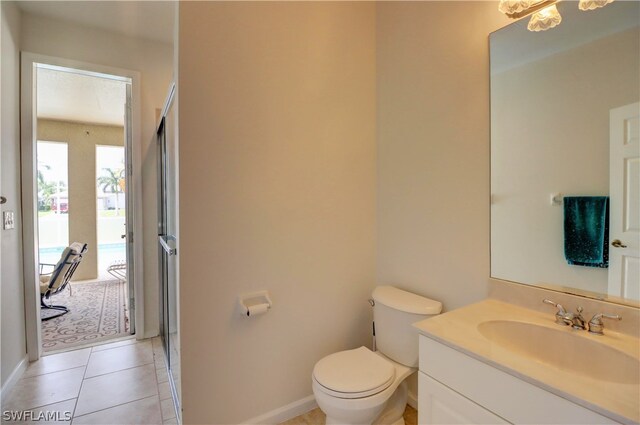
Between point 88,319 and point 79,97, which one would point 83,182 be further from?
point 88,319

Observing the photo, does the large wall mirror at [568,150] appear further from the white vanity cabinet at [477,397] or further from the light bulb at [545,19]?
the white vanity cabinet at [477,397]

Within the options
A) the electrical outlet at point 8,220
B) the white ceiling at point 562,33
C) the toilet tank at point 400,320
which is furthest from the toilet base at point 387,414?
the electrical outlet at point 8,220

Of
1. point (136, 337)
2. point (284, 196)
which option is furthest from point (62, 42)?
point (136, 337)

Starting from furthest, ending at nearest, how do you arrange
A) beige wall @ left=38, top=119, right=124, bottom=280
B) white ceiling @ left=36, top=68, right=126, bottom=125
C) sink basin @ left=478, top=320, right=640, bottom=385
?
1. beige wall @ left=38, top=119, right=124, bottom=280
2. white ceiling @ left=36, top=68, right=126, bottom=125
3. sink basin @ left=478, top=320, right=640, bottom=385

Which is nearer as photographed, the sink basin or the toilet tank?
the sink basin

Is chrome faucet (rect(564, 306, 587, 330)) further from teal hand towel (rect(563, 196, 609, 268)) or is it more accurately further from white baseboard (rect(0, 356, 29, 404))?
white baseboard (rect(0, 356, 29, 404))

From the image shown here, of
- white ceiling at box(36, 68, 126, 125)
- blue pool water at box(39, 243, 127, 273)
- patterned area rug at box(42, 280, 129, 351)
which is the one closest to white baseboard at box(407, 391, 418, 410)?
patterned area rug at box(42, 280, 129, 351)

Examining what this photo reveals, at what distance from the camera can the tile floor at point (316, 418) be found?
170 cm

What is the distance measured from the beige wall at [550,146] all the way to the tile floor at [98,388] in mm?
2144

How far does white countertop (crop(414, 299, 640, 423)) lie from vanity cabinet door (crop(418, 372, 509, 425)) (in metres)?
0.17

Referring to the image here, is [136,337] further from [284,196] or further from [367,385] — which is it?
[367,385]

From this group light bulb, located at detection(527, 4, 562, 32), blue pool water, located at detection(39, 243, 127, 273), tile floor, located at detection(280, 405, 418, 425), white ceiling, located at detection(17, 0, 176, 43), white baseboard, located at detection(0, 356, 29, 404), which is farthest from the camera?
blue pool water, located at detection(39, 243, 127, 273)

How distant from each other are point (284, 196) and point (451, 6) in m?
1.36

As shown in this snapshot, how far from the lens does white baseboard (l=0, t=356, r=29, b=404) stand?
1.84 meters
